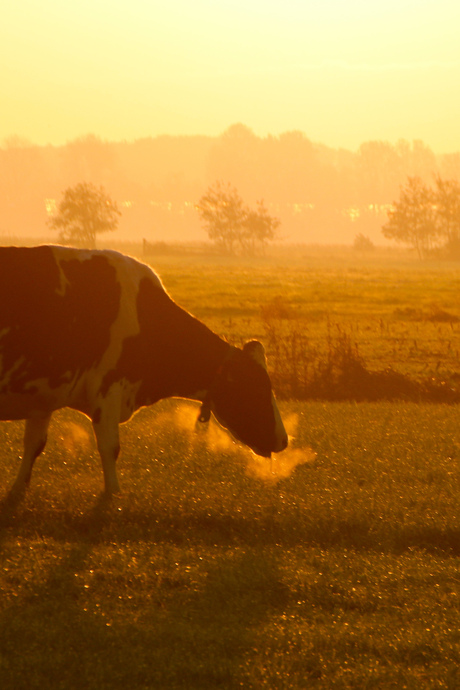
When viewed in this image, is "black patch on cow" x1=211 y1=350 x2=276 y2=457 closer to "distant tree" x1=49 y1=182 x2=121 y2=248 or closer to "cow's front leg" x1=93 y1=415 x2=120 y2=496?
"cow's front leg" x1=93 y1=415 x2=120 y2=496

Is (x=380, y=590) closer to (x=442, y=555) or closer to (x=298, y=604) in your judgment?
(x=298, y=604)

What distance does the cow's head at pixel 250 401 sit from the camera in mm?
9461

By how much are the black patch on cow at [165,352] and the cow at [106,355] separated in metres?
0.01

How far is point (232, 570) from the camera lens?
7.05 m

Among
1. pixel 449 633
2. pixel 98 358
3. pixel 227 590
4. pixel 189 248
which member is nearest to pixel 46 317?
pixel 98 358

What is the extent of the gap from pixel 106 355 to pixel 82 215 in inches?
4282

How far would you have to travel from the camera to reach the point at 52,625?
5.94 m

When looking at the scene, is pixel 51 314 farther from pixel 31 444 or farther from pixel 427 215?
pixel 427 215

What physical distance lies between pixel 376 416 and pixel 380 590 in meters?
7.74

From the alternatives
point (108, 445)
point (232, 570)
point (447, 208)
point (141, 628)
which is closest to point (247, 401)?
point (108, 445)

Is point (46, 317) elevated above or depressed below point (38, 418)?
above

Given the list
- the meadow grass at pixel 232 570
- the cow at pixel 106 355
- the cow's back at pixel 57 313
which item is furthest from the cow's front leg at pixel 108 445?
the cow's back at pixel 57 313

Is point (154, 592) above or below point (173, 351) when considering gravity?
below

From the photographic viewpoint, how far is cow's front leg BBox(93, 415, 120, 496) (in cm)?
877
